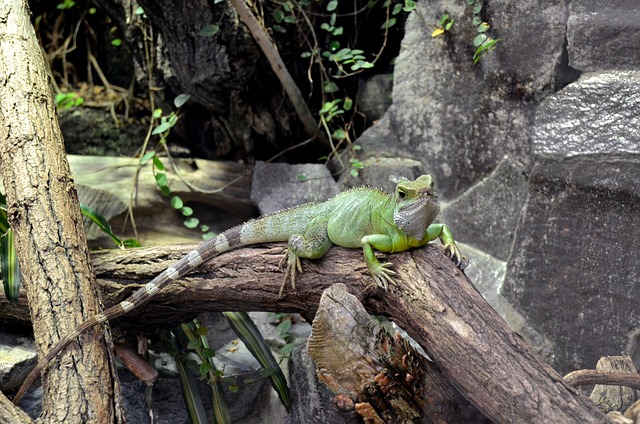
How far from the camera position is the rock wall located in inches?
124

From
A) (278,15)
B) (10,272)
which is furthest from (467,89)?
(10,272)

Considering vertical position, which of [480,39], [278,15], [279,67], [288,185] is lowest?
[288,185]

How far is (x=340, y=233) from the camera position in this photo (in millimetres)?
3080

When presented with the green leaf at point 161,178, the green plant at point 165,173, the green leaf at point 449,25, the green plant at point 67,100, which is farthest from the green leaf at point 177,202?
the green leaf at point 449,25

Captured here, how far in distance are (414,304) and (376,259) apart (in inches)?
10.9

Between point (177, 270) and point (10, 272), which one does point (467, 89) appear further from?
point (10, 272)

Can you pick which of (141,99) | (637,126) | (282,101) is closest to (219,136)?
(282,101)

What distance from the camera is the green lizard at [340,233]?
2.78 meters

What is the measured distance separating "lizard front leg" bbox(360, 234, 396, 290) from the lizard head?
0.34 feet

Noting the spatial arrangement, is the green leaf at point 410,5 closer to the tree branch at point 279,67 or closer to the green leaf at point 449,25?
the green leaf at point 449,25

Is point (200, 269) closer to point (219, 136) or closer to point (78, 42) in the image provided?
point (219, 136)

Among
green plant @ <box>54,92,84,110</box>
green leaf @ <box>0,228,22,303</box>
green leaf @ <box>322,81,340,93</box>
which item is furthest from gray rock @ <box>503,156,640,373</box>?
green plant @ <box>54,92,84,110</box>

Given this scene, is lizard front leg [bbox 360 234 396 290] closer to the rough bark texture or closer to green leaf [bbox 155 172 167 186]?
the rough bark texture

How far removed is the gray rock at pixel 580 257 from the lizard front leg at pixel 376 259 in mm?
1066
